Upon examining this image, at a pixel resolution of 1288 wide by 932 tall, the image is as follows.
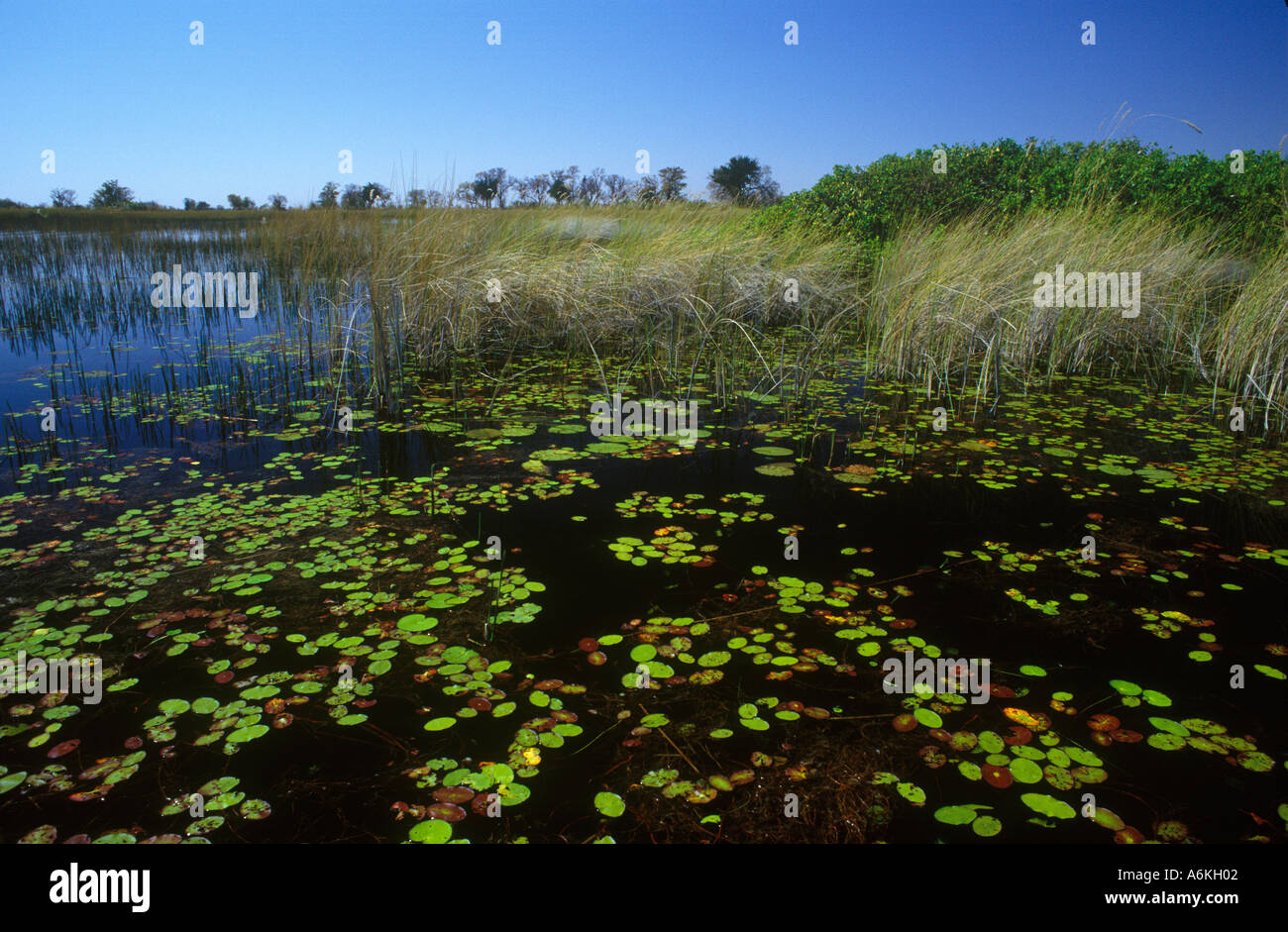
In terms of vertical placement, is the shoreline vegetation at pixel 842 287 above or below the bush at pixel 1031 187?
below

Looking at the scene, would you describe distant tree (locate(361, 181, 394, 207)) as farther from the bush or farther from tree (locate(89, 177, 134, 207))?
tree (locate(89, 177, 134, 207))

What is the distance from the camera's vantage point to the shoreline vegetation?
549cm

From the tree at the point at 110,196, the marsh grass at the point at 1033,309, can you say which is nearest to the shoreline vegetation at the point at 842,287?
the marsh grass at the point at 1033,309

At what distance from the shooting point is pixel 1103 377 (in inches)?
237

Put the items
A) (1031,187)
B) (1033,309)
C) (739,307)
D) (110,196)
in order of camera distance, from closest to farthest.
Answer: (1033,309)
(739,307)
(1031,187)
(110,196)

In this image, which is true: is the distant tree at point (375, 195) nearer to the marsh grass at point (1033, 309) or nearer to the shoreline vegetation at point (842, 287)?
the shoreline vegetation at point (842, 287)

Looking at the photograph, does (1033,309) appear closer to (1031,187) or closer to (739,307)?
(739,307)

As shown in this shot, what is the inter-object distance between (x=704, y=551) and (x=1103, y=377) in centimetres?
498

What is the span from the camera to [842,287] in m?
7.21

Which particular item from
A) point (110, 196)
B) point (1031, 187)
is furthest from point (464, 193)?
point (110, 196)

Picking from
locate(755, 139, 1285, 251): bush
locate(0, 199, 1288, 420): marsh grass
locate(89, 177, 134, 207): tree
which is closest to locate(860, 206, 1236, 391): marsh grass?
locate(0, 199, 1288, 420): marsh grass

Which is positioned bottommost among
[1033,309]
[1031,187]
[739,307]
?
[1033,309]

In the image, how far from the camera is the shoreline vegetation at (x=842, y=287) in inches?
216
